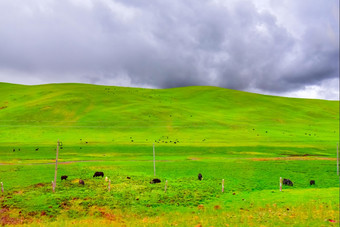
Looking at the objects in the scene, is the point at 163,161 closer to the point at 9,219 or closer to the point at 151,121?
the point at 9,219

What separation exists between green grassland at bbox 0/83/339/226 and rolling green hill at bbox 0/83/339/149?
1.48 ft

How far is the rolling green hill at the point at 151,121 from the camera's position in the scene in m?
92.5

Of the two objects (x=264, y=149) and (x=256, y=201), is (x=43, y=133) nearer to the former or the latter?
(x=264, y=149)

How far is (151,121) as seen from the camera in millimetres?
117250

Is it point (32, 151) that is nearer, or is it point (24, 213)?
point (24, 213)

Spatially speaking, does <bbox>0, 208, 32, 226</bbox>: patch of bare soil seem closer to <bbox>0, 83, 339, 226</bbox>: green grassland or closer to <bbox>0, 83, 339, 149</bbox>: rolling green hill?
<bbox>0, 83, 339, 226</bbox>: green grassland

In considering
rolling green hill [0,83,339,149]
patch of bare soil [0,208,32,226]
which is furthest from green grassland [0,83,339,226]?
rolling green hill [0,83,339,149]

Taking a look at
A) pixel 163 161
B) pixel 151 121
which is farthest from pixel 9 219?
pixel 151 121

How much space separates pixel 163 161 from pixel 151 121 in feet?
188

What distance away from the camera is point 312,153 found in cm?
7388

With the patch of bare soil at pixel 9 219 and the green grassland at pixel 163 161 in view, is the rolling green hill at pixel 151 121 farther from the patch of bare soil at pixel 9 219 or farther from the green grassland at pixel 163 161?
the patch of bare soil at pixel 9 219

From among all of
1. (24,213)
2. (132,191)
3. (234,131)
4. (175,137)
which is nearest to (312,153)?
(234,131)

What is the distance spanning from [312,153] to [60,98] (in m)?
125

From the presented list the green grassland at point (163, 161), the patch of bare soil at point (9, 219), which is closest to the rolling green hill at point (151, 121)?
the green grassland at point (163, 161)
